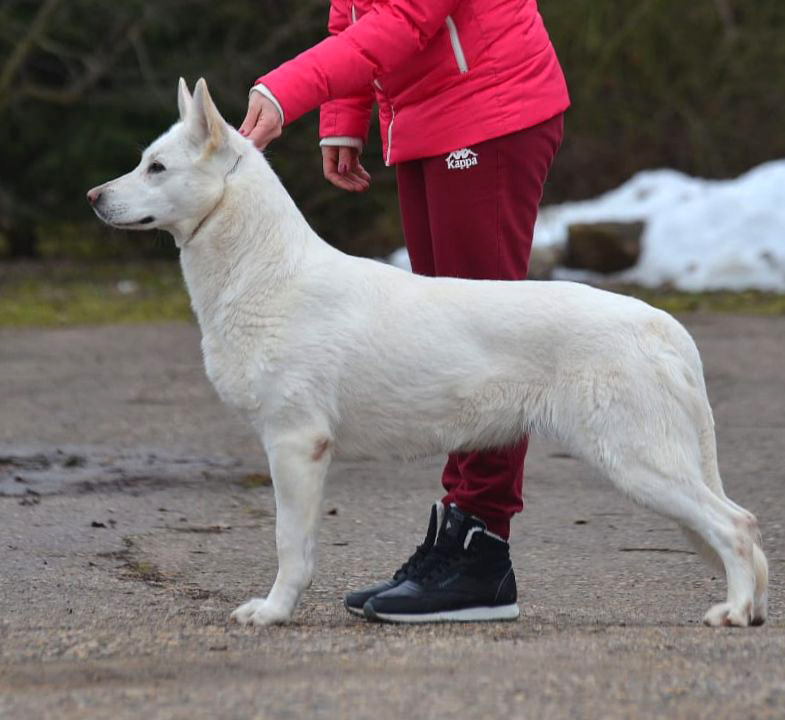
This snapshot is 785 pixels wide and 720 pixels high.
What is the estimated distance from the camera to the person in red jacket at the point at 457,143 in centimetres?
439

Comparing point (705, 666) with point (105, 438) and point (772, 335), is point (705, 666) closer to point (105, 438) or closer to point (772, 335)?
point (105, 438)

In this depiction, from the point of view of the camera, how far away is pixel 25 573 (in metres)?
→ 5.06

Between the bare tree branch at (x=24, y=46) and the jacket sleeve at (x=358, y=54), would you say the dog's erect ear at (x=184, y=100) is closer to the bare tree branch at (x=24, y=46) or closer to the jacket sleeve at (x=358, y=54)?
the jacket sleeve at (x=358, y=54)

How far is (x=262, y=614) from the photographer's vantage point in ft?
14.3

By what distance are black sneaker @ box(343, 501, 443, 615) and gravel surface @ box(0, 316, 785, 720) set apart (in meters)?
0.05

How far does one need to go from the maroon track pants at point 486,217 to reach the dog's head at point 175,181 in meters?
0.63

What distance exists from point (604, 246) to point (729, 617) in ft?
41.5

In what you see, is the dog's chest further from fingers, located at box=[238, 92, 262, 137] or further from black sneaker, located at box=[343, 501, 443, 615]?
black sneaker, located at box=[343, 501, 443, 615]

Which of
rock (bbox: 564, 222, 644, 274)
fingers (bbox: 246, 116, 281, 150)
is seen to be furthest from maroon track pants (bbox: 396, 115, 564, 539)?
rock (bbox: 564, 222, 644, 274)

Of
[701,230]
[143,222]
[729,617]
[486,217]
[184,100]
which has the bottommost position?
[701,230]

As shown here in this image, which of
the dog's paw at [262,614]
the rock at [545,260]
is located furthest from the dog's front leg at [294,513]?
the rock at [545,260]

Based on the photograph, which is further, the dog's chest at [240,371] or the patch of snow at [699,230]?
the patch of snow at [699,230]

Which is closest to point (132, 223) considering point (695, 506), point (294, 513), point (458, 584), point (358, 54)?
point (358, 54)

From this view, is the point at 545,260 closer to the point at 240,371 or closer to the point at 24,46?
the point at 24,46
